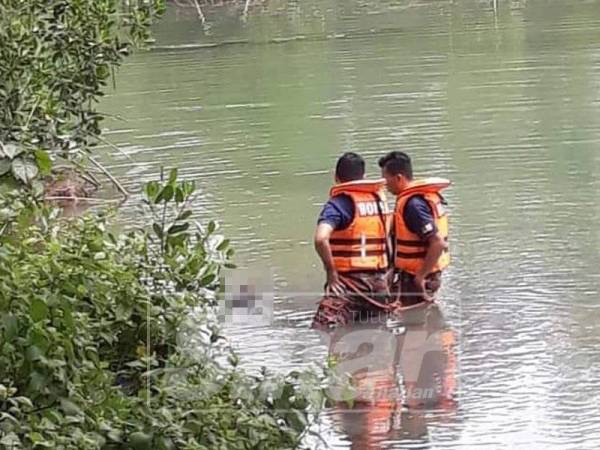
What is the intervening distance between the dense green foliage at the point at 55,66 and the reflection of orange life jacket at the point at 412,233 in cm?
169

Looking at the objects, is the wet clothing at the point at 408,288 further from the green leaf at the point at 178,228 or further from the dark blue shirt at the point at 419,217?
the green leaf at the point at 178,228

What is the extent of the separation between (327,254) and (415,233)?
1.95 feet

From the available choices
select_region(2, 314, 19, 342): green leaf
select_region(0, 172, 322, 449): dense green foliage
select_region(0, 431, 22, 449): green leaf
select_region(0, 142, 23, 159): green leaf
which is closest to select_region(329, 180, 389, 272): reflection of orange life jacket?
select_region(0, 172, 322, 449): dense green foliage

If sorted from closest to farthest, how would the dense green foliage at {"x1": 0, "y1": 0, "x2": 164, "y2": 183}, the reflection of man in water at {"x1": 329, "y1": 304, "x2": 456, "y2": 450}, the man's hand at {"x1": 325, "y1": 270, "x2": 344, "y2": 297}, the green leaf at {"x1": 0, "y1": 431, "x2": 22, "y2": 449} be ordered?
the green leaf at {"x1": 0, "y1": 431, "x2": 22, "y2": 449} < the dense green foliage at {"x1": 0, "y1": 0, "x2": 164, "y2": 183} < the reflection of man in water at {"x1": 329, "y1": 304, "x2": 456, "y2": 450} < the man's hand at {"x1": 325, "y1": 270, "x2": 344, "y2": 297}

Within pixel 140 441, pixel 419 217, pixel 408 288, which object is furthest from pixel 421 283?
pixel 140 441

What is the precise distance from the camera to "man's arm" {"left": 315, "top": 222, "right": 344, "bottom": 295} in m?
7.72

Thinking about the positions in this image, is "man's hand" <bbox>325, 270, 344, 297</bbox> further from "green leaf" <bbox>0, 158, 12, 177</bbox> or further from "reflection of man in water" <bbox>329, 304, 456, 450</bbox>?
"green leaf" <bbox>0, 158, 12, 177</bbox>

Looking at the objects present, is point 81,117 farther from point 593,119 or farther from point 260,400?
point 593,119

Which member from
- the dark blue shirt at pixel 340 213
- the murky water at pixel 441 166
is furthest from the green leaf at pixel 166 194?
the dark blue shirt at pixel 340 213

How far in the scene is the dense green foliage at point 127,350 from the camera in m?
3.57

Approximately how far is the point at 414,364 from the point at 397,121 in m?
7.71

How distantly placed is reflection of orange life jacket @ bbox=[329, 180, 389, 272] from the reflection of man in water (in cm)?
37


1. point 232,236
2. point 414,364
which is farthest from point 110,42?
point 232,236

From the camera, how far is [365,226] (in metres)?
7.91
